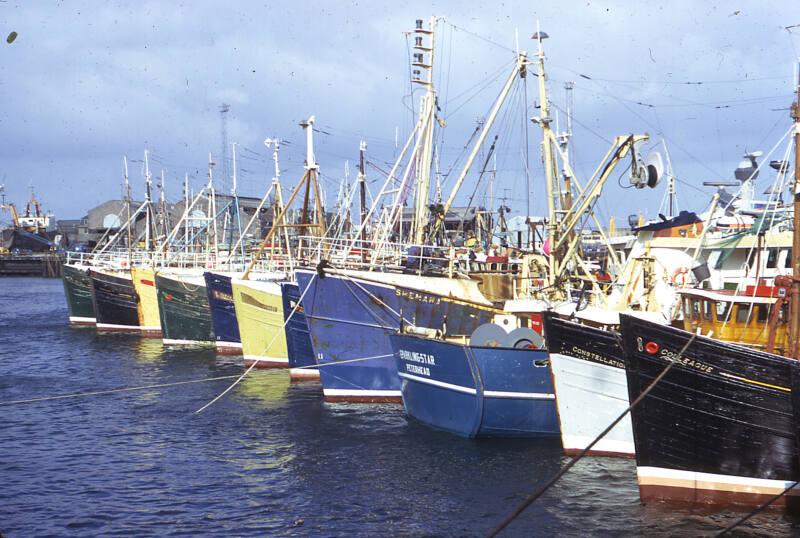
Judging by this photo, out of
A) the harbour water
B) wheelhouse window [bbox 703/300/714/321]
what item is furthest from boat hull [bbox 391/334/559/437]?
wheelhouse window [bbox 703/300/714/321]

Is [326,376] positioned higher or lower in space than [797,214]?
lower

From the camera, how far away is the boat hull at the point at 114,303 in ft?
179

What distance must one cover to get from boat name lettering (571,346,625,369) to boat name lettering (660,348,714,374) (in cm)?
280

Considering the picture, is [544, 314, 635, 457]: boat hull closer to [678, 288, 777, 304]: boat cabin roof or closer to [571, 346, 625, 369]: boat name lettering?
[571, 346, 625, 369]: boat name lettering

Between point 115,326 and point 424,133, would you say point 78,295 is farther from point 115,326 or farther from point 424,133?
point 424,133

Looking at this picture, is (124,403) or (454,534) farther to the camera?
(124,403)

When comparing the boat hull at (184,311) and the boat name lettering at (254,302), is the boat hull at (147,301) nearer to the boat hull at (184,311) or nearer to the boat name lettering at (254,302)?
the boat hull at (184,311)

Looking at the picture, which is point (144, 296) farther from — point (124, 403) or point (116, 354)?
point (124, 403)

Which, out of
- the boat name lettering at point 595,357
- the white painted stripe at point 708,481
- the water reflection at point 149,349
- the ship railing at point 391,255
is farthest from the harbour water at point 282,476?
the water reflection at point 149,349

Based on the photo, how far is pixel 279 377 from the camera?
35062 mm

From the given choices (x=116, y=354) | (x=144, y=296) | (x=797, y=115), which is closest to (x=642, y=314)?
(x=797, y=115)

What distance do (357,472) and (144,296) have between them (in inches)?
1409

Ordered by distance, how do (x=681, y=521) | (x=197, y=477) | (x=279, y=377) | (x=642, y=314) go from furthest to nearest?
(x=279, y=377)
(x=642, y=314)
(x=197, y=477)
(x=681, y=521)

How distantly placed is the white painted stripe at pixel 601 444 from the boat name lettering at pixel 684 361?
184 inches
